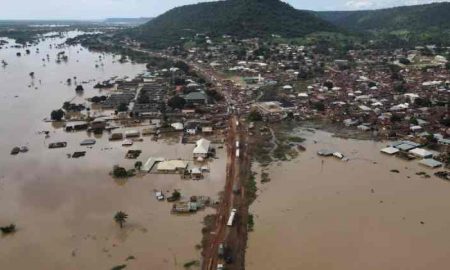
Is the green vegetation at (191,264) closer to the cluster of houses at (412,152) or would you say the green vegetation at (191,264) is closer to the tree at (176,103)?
the cluster of houses at (412,152)

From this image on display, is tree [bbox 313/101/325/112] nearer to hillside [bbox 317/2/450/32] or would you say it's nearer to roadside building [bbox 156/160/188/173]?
roadside building [bbox 156/160/188/173]

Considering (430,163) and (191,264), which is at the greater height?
(430,163)

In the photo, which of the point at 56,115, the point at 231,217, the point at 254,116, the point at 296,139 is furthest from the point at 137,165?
the point at 56,115

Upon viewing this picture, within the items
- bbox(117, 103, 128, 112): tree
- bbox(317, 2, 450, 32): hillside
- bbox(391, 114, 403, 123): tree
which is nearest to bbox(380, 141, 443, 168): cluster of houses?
bbox(391, 114, 403, 123): tree

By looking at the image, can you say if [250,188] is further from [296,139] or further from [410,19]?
[410,19]

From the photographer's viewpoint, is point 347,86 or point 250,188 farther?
point 347,86

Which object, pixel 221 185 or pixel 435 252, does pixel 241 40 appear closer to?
pixel 221 185

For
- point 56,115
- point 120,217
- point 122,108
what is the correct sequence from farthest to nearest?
point 122,108
point 56,115
point 120,217
